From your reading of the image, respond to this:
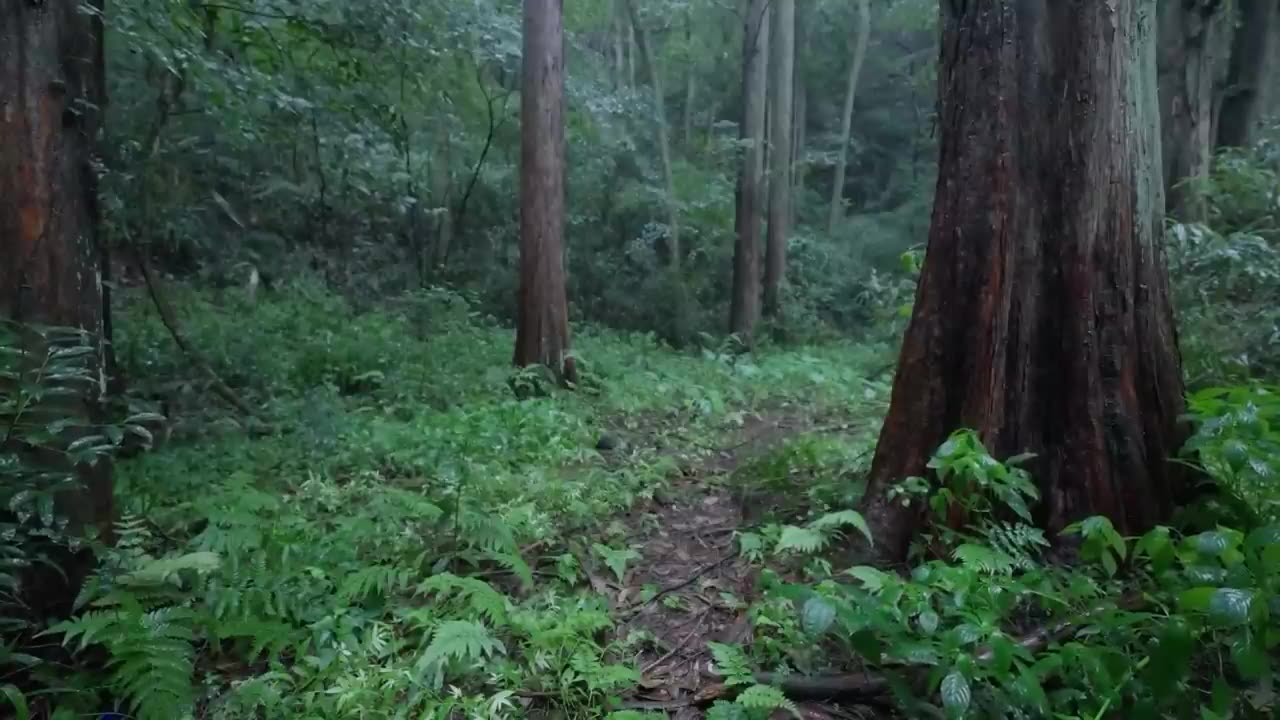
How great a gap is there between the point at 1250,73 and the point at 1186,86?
276cm

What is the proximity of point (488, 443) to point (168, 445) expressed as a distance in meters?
2.21

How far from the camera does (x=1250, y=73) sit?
10977 millimetres

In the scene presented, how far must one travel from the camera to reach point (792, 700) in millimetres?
2945

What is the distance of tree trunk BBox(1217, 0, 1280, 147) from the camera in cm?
1089

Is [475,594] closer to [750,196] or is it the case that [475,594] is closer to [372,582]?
[372,582]

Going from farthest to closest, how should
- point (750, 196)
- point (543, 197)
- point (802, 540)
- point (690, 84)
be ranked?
point (690, 84) → point (750, 196) → point (543, 197) → point (802, 540)

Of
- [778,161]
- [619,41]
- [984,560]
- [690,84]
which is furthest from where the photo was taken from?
[619,41]

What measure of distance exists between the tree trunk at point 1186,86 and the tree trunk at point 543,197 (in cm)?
682

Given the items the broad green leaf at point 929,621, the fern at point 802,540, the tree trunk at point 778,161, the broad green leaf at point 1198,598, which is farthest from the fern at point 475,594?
the tree trunk at point 778,161

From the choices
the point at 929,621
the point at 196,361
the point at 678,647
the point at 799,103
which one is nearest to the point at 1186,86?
the point at 929,621

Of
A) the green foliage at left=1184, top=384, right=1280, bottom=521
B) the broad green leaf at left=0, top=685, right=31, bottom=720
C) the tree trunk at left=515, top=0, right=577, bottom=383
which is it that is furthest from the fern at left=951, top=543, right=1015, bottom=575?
the tree trunk at left=515, top=0, right=577, bottom=383

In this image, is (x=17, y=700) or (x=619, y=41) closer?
(x=17, y=700)

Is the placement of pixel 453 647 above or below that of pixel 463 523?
below

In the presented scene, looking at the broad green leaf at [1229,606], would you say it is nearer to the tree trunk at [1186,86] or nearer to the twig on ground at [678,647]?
the twig on ground at [678,647]
